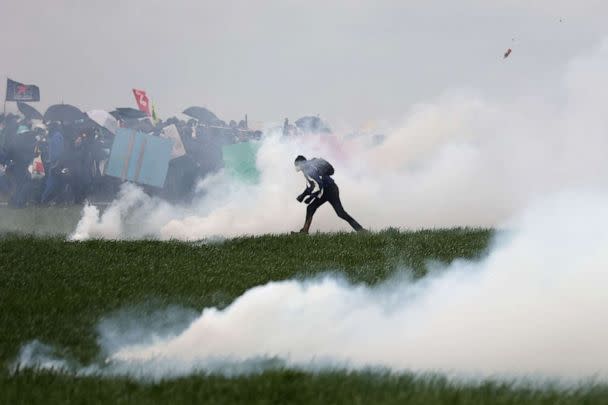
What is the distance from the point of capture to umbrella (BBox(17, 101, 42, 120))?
3862 cm

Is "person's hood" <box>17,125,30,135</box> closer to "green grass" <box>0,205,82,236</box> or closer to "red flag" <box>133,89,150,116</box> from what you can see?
"green grass" <box>0,205,82,236</box>

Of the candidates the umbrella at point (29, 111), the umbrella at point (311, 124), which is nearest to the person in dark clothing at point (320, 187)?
the umbrella at point (311, 124)

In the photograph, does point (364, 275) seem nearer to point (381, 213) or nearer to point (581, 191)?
point (581, 191)

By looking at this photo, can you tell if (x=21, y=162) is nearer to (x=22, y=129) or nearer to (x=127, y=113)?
(x=22, y=129)

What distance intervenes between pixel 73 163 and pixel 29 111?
25.9 ft

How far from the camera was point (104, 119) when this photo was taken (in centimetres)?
3669

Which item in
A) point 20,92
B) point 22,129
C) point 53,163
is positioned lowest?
point 53,163

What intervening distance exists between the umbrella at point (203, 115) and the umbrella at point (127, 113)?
1726 millimetres

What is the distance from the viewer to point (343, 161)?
29.2 metres

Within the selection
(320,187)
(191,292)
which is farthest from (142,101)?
(191,292)

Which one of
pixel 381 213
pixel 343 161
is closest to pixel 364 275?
pixel 381 213

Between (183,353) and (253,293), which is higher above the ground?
(253,293)

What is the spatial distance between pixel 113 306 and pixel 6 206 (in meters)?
21.5

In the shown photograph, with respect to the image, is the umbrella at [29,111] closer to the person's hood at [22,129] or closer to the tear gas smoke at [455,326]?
the person's hood at [22,129]
